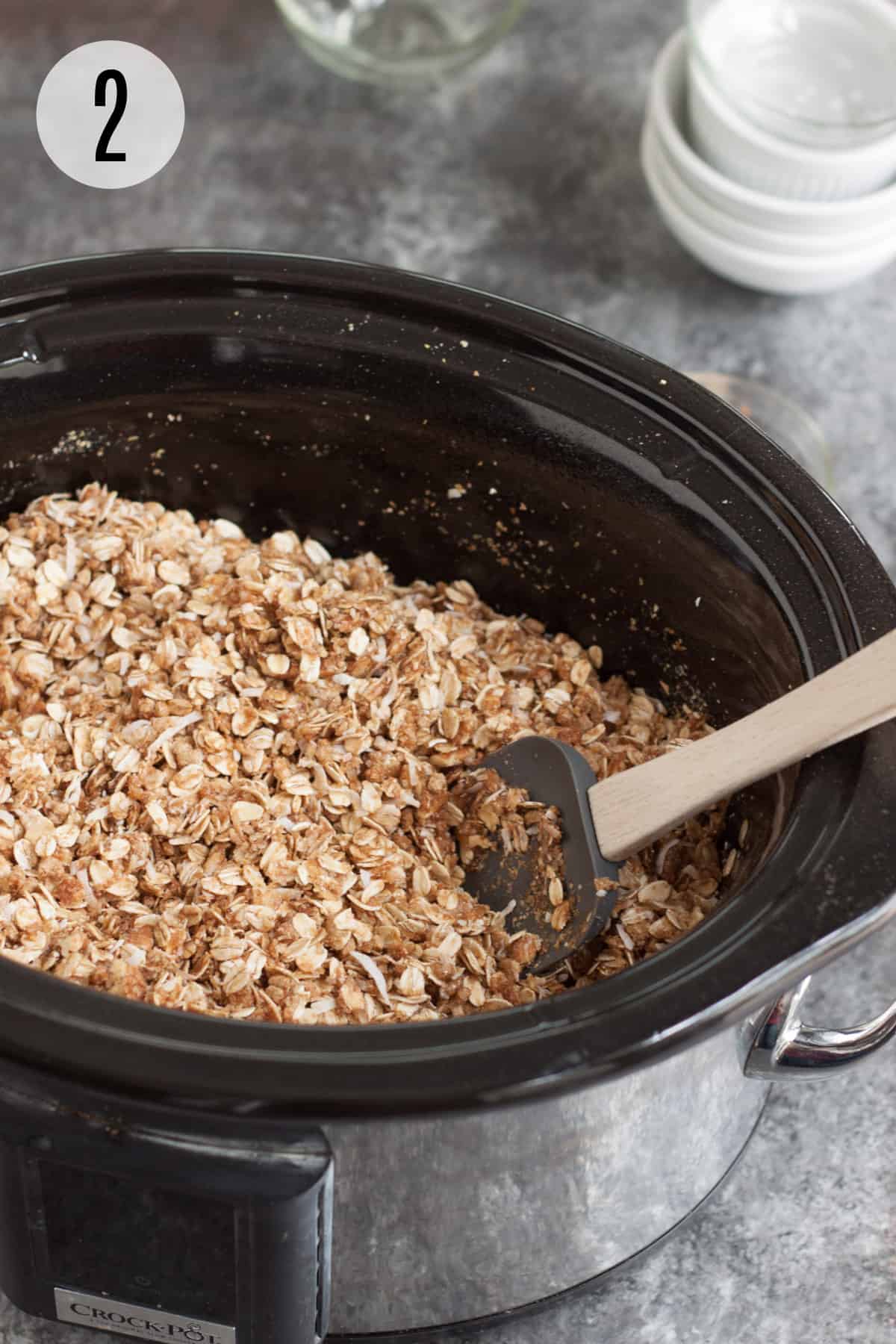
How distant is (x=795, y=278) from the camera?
1493 mm

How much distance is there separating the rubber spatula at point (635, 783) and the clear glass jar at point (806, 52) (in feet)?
2.68

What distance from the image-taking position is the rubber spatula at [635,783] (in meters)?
0.79

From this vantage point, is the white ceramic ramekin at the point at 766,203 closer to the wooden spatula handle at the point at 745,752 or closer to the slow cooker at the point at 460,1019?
the slow cooker at the point at 460,1019

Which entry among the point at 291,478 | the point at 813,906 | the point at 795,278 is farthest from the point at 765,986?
the point at 795,278

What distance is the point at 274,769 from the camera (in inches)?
37.8

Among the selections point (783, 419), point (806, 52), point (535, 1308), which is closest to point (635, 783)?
point (535, 1308)

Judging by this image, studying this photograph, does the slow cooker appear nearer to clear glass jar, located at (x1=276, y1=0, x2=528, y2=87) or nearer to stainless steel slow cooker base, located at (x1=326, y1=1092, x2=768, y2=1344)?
stainless steel slow cooker base, located at (x1=326, y1=1092, x2=768, y2=1344)

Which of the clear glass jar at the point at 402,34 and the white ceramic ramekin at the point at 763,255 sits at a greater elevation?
the clear glass jar at the point at 402,34

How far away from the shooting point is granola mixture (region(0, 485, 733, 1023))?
870 mm

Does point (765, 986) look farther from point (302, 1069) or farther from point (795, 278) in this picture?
point (795, 278)

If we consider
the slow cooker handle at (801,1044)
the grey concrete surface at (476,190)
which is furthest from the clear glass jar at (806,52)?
the slow cooker handle at (801,1044)

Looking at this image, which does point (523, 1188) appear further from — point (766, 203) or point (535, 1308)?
point (766, 203)

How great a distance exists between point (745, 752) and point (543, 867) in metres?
0.17

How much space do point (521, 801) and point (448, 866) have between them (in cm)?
6
